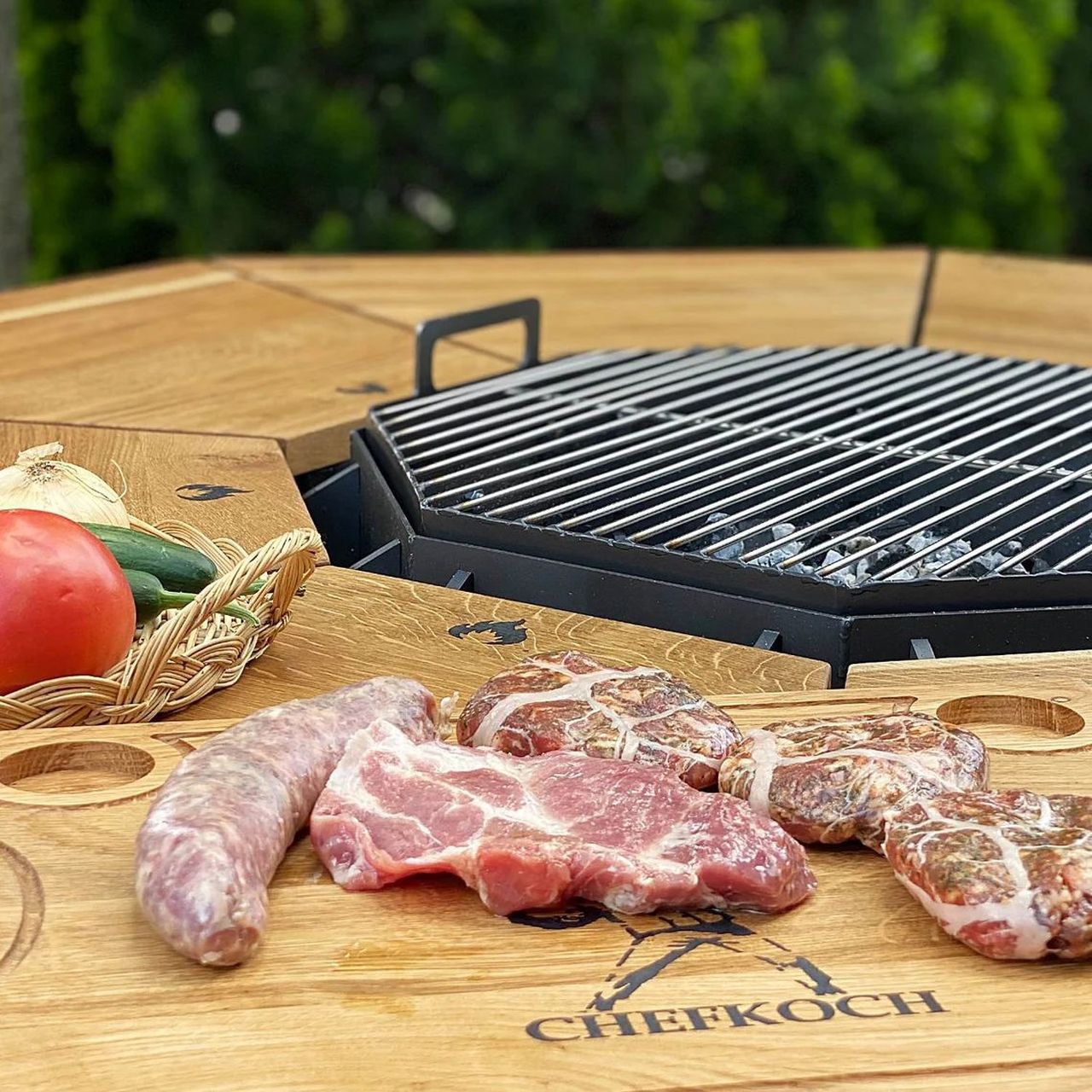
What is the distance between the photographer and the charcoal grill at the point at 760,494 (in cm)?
216

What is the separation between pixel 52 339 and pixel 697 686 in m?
2.18

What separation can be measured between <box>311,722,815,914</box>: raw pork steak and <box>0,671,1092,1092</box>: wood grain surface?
3 cm

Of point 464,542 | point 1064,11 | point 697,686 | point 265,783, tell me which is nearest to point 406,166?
point 1064,11

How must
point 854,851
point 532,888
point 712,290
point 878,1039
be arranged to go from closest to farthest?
point 878,1039, point 532,888, point 854,851, point 712,290

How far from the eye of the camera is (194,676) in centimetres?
184

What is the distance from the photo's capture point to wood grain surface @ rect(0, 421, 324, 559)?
2533mm

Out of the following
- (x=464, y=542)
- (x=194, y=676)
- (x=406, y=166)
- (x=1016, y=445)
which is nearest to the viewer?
(x=194, y=676)

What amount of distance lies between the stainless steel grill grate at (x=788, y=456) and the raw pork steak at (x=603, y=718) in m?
0.50

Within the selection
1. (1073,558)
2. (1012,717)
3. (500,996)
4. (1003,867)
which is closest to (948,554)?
(1073,558)

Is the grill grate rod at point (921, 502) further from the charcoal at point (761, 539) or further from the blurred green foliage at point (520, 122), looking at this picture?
the blurred green foliage at point (520, 122)

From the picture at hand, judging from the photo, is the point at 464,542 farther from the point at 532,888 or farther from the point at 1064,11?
the point at 1064,11

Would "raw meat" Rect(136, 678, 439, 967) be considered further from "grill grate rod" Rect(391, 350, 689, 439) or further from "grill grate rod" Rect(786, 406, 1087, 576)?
"grill grate rod" Rect(391, 350, 689, 439)

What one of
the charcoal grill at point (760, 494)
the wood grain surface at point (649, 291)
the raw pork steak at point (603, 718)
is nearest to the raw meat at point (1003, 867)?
the raw pork steak at point (603, 718)

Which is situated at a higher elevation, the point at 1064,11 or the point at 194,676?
the point at 1064,11
